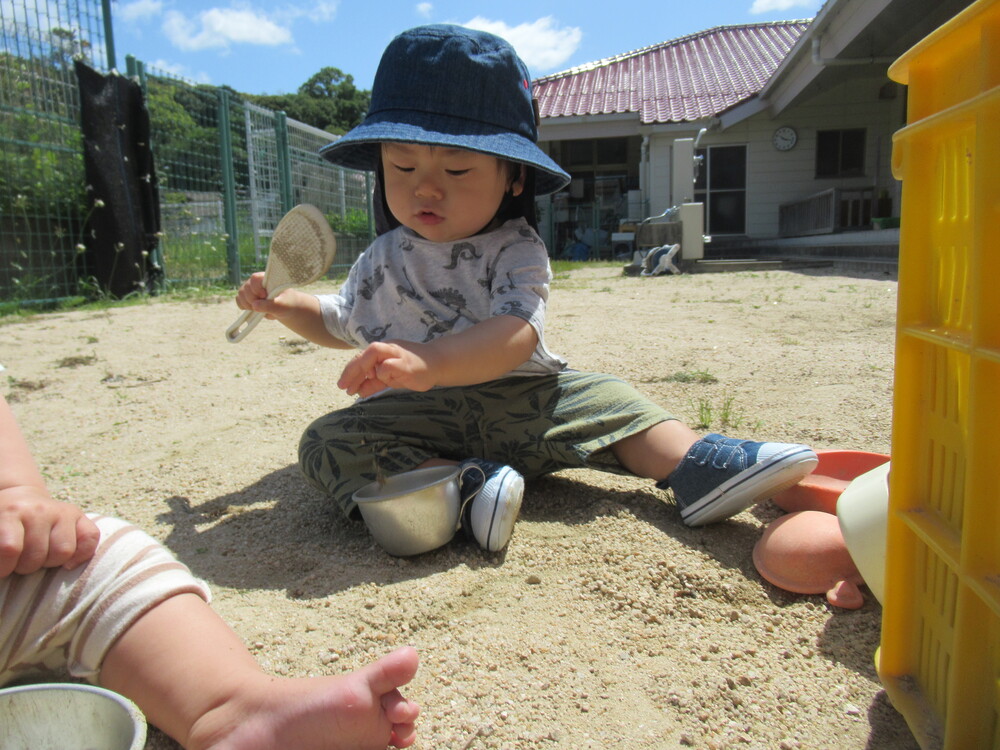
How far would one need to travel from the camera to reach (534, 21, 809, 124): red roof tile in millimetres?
13551

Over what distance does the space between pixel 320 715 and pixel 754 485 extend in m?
0.95

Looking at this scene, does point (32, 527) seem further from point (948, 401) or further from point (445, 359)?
point (948, 401)

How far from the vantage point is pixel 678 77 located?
1527cm

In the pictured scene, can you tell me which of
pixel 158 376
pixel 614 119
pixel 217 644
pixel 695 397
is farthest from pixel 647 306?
pixel 614 119

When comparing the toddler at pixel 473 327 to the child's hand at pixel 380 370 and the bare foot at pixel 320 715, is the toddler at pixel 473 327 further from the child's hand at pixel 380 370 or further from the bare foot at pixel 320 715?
the bare foot at pixel 320 715

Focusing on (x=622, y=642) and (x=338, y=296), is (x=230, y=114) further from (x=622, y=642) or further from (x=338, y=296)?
(x=622, y=642)

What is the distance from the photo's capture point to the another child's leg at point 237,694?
837mm

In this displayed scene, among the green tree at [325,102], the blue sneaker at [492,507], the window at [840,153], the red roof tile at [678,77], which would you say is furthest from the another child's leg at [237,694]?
the green tree at [325,102]

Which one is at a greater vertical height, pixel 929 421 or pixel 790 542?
pixel 929 421

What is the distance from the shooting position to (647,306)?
502cm

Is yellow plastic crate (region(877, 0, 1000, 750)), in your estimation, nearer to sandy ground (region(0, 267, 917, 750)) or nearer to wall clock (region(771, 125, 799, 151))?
sandy ground (region(0, 267, 917, 750))

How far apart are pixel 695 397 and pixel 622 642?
146cm

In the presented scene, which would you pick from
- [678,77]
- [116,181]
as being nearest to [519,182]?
[116,181]

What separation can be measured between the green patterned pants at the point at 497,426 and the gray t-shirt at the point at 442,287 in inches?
3.5
